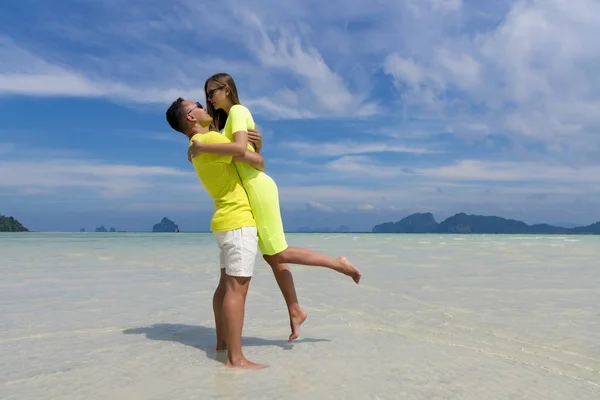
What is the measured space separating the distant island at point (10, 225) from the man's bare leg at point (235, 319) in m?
154

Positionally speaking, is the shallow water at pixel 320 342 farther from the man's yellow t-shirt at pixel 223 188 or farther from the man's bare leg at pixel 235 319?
the man's yellow t-shirt at pixel 223 188

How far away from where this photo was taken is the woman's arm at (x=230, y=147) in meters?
3.14

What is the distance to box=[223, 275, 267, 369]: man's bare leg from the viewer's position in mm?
3102

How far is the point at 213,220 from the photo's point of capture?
3379 millimetres

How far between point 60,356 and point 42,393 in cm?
79

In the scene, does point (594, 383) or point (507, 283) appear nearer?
point (594, 383)

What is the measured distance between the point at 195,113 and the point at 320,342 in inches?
75.2

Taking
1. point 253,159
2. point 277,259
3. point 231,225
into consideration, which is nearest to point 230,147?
point 253,159

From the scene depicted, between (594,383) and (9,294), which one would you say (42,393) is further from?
(9,294)

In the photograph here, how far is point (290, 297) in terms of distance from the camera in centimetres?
370

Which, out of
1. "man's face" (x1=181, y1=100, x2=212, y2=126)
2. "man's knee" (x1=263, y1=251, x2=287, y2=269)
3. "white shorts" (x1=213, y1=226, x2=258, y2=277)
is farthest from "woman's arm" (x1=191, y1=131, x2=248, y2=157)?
"man's knee" (x1=263, y1=251, x2=287, y2=269)

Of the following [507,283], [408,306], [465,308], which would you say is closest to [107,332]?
[408,306]

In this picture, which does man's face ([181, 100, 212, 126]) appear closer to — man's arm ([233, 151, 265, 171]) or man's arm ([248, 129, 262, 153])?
man's arm ([248, 129, 262, 153])

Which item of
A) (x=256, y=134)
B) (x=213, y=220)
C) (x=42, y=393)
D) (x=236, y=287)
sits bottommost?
(x=42, y=393)
